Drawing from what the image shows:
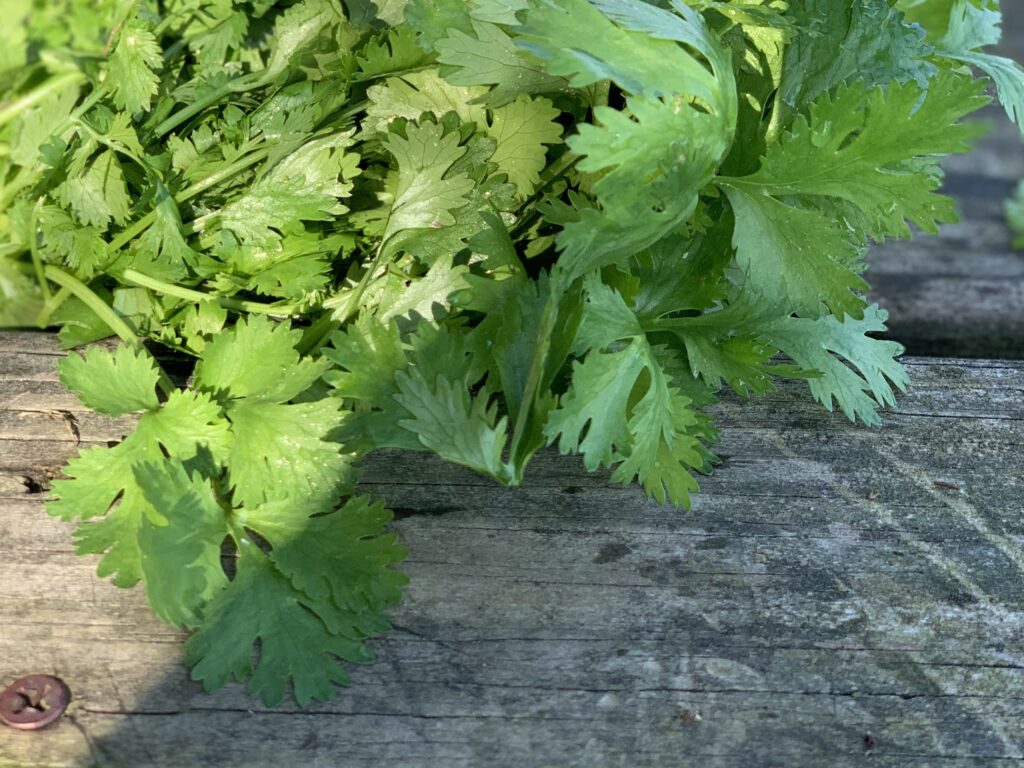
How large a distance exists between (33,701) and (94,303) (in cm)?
60

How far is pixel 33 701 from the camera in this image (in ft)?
3.64

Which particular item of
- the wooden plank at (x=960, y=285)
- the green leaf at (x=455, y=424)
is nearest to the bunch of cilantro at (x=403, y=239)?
the green leaf at (x=455, y=424)

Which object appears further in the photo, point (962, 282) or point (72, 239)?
point (962, 282)

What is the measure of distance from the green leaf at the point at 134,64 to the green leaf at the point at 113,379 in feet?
1.29

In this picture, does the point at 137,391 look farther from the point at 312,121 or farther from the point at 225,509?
the point at 312,121

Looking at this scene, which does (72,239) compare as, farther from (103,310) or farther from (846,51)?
(846,51)

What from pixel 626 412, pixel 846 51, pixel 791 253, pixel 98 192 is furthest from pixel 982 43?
pixel 98 192

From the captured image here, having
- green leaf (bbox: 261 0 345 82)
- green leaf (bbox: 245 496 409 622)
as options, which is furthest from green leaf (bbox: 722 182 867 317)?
green leaf (bbox: 261 0 345 82)

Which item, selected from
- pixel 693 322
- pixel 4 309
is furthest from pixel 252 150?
pixel 693 322

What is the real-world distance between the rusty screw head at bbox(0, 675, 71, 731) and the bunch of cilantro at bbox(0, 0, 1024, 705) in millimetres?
152

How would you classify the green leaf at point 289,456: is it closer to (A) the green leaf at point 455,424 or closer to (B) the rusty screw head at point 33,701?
(A) the green leaf at point 455,424

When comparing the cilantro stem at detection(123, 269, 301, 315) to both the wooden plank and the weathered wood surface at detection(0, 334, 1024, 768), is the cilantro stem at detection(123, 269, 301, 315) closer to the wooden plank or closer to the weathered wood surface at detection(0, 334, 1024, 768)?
the weathered wood surface at detection(0, 334, 1024, 768)

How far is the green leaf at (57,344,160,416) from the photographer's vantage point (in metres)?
1.24

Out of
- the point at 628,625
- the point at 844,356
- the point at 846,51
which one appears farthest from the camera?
the point at 844,356
